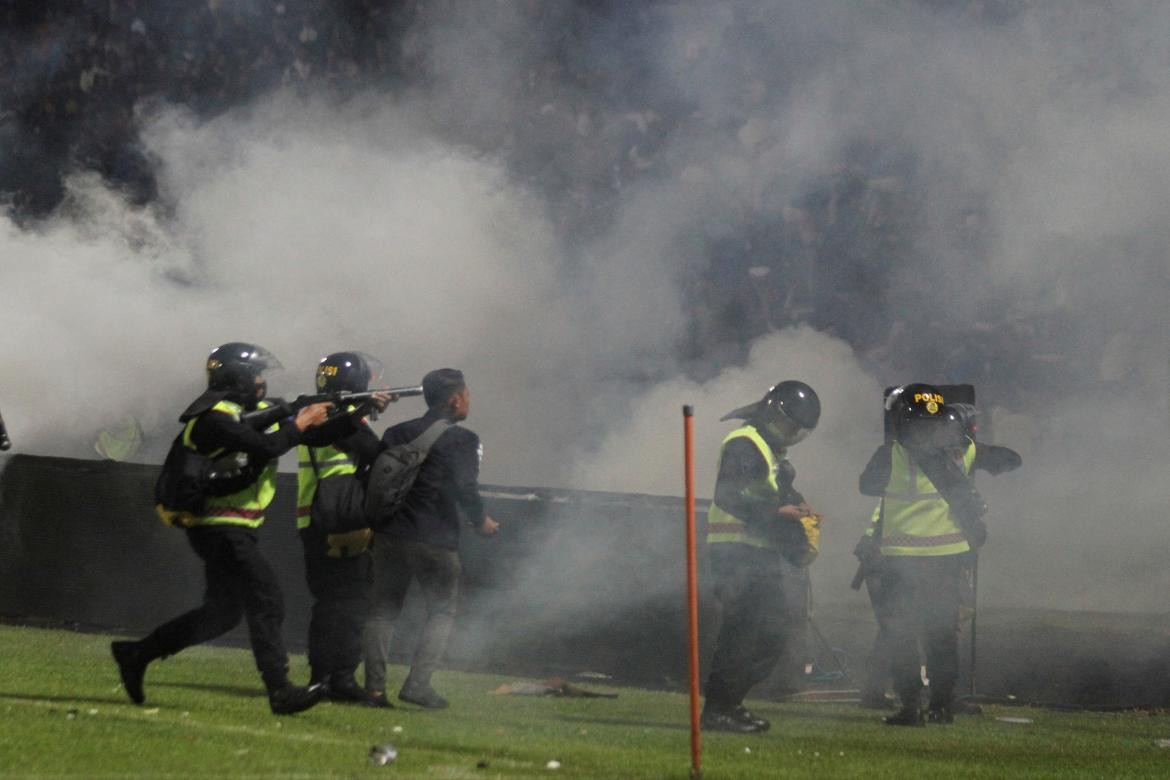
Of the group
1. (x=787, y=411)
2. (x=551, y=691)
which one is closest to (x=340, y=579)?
(x=551, y=691)

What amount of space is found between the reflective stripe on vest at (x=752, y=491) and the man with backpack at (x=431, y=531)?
1.15m

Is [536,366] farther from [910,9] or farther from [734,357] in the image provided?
[910,9]

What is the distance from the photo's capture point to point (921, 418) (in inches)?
331

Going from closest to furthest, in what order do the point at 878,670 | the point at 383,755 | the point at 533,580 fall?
the point at 383,755 < the point at 878,670 < the point at 533,580

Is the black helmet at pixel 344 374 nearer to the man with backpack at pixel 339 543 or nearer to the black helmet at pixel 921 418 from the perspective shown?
the man with backpack at pixel 339 543

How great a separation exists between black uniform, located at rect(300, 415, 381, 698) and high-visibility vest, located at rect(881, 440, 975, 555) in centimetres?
253

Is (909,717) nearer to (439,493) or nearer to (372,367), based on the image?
(439,493)

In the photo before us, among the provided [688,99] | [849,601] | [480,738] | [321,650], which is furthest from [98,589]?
[688,99]

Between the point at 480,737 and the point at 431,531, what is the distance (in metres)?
1.49

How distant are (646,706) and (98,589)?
183 inches

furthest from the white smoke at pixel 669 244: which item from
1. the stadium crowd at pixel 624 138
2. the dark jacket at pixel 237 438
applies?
the dark jacket at pixel 237 438

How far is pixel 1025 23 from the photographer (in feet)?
58.1

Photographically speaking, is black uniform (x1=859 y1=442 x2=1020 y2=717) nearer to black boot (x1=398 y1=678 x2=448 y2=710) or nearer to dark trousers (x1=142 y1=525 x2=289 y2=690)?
black boot (x1=398 y1=678 x2=448 y2=710)

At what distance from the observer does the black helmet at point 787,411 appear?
7.84 meters
